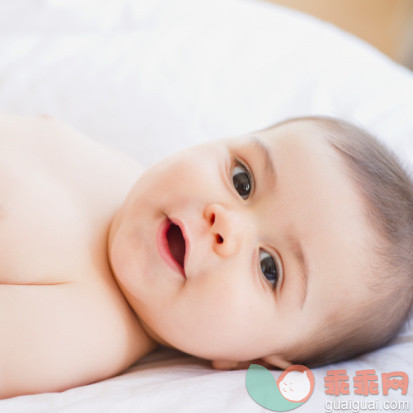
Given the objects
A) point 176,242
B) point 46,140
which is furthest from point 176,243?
point 46,140

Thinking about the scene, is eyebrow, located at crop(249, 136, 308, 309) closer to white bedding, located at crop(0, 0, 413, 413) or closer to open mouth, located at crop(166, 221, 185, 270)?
open mouth, located at crop(166, 221, 185, 270)

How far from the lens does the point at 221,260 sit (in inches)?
35.2

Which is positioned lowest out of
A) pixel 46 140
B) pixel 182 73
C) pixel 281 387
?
pixel 281 387

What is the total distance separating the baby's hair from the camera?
36.8 inches

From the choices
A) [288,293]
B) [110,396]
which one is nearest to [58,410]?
[110,396]

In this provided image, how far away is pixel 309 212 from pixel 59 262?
42 cm

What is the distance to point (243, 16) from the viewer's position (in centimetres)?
175

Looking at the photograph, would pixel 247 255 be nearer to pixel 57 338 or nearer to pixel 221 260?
pixel 221 260

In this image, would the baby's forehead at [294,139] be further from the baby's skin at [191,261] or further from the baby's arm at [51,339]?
the baby's arm at [51,339]

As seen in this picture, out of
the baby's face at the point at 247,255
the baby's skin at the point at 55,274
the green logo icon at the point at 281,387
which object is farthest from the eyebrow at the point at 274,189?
the baby's skin at the point at 55,274

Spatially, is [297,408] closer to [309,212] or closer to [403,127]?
[309,212]

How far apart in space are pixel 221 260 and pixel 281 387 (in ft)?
0.72

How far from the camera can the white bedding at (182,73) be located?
56.1 inches

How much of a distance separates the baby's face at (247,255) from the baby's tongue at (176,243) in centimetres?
5
